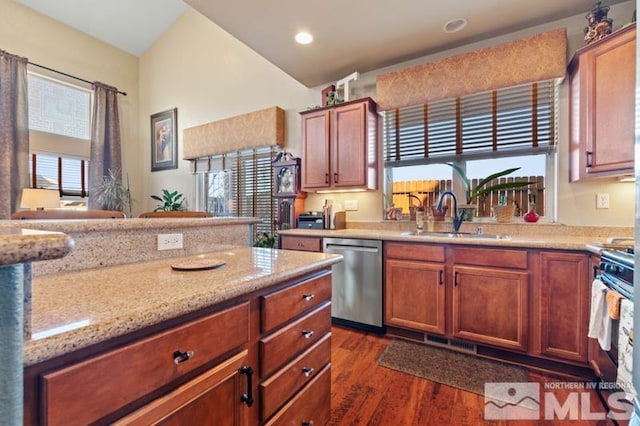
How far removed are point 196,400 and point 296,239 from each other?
2212mm

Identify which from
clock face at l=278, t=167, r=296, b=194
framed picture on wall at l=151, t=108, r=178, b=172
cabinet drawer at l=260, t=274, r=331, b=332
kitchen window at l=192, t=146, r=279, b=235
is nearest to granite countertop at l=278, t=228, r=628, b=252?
clock face at l=278, t=167, r=296, b=194

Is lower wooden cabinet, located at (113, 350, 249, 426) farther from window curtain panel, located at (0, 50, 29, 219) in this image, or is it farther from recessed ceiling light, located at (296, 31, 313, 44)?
window curtain panel, located at (0, 50, 29, 219)

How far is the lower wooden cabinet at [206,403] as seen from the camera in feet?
2.17

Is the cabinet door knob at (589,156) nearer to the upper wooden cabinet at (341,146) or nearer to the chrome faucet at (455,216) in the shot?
the chrome faucet at (455,216)

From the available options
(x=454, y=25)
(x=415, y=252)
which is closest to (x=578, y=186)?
(x=415, y=252)

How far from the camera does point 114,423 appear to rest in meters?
0.60

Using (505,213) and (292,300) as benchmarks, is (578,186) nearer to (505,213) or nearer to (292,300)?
(505,213)

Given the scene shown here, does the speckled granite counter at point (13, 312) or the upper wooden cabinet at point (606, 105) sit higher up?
the upper wooden cabinet at point (606, 105)

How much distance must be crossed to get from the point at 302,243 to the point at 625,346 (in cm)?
228

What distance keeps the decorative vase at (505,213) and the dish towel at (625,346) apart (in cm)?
128

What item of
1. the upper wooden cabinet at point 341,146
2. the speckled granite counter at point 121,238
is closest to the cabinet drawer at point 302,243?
the upper wooden cabinet at point 341,146

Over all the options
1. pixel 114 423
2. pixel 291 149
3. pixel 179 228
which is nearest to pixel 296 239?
pixel 291 149

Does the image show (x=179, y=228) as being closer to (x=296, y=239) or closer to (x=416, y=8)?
(x=296, y=239)

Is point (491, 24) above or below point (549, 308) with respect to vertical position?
above
